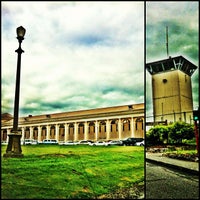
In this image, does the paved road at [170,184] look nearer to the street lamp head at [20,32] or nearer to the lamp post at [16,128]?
the lamp post at [16,128]

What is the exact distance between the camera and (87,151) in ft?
11.4

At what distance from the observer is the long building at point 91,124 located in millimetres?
3461

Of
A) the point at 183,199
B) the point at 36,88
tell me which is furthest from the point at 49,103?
the point at 183,199

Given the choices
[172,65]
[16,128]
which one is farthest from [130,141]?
[172,65]

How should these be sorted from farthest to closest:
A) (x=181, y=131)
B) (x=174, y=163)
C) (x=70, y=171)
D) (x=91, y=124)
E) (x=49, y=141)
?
(x=181, y=131), (x=174, y=163), (x=91, y=124), (x=49, y=141), (x=70, y=171)

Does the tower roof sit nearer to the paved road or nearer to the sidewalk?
the sidewalk

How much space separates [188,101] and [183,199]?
1.94m

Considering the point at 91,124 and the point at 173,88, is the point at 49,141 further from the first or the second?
the point at 173,88

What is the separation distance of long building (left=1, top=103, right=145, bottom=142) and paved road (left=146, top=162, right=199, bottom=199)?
2.42ft

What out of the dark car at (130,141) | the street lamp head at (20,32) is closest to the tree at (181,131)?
the dark car at (130,141)

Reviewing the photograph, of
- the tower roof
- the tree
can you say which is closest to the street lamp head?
the tower roof

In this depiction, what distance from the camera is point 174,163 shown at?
16.1 feet

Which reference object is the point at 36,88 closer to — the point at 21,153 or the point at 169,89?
the point at 21,153

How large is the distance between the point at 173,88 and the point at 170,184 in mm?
1952
